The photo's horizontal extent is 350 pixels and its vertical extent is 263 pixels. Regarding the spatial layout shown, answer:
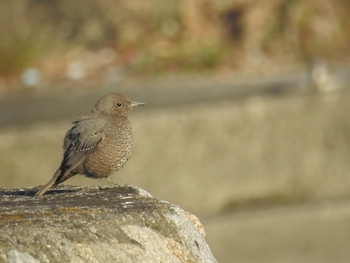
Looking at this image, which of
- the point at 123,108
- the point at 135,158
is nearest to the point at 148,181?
the point at 135,158

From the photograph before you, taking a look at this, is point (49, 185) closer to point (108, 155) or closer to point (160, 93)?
point (108, 155)

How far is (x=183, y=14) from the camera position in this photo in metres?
12.4

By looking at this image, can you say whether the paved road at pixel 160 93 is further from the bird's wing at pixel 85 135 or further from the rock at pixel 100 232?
the rock at pixel 100 232

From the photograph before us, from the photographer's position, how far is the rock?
4055 millimetres

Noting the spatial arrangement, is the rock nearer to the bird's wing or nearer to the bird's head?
the bird's wing

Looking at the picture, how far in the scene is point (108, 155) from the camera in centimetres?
578

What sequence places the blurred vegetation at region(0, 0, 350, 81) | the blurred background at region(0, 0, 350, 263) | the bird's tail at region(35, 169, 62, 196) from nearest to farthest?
the bird's tail at region(35, 169, 62, 196) → the blurred background at region(0, 0, 350, 263) → the blurred vegetation at region(0, 0, 350, 81)

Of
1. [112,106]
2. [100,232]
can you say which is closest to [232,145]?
[112,106]

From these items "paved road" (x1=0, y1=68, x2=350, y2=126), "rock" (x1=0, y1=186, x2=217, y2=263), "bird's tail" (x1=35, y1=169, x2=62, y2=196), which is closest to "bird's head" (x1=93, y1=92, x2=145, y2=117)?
"bird's tail" (x1=35, y1=169, x2=62, y2=196)

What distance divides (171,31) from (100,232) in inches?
320

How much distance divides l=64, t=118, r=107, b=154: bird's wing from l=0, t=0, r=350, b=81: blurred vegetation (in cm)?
568

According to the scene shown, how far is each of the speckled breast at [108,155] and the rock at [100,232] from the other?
97cm

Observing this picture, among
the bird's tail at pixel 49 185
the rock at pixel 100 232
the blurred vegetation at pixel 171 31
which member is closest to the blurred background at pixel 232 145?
the blurred vegetation at pixel 171 31

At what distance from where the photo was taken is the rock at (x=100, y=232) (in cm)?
405
